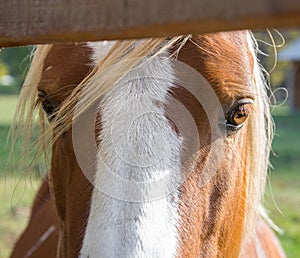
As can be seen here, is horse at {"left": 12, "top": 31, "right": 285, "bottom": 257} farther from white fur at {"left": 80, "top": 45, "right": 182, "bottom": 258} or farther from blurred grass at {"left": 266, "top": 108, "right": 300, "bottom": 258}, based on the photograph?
blurred grass at {"left": 266, "top": 108, "right": 300, "bottom": 258}

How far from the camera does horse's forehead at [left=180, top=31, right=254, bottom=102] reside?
1.67 metres

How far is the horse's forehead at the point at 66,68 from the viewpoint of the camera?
68.1 inches

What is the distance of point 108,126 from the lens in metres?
1.55

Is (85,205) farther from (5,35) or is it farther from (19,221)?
(19,221)

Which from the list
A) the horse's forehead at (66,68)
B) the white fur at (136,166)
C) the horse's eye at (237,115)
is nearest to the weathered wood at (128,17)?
the white fur at (136,166)

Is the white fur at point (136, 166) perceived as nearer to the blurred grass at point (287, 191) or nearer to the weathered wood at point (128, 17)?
the weathered wood at point (128, 17)

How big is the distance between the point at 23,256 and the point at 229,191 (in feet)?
5.75

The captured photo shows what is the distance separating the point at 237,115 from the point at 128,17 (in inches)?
34.1

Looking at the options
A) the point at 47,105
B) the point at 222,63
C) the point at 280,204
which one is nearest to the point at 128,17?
the point at 222,63

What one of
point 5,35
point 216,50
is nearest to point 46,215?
point 216,50

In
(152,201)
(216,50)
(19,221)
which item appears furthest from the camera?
(19,221)

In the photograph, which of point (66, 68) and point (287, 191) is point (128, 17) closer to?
point (66, 68)

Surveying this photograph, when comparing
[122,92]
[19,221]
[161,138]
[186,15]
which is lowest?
[186,15]

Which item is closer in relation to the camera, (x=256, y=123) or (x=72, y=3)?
(x=72, y=3)
